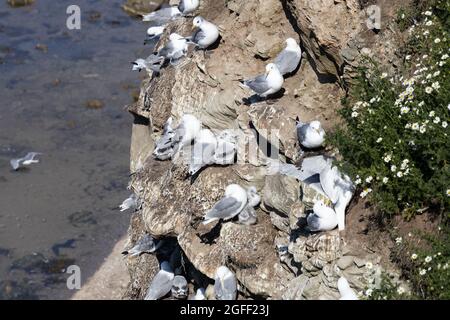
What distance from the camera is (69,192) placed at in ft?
62.0

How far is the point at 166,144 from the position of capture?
12172mm

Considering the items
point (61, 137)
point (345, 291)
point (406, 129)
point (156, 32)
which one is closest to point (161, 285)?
point (345, 291)

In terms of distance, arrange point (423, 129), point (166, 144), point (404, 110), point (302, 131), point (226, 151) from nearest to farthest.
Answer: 1. point (423, 129)
2. point (404, 110)
3. point (302, 131)
4. point (226, 151)
5. point (166, 144)

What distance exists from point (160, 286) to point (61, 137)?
10.4 metres

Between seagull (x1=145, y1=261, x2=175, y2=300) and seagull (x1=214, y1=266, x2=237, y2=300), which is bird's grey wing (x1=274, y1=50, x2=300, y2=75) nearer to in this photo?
seagull (x1=214, y1=266, x2=237, y2=300)

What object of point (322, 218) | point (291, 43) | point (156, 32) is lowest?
point (156, 32)

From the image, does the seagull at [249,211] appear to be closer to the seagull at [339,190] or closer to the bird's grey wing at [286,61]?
the bird's grey wing at [286,61]

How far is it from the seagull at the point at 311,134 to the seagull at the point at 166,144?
2.67 metres

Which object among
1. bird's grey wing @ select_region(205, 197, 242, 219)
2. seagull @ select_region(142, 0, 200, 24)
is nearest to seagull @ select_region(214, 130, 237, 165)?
bird's grey wing @ select_region(205, 197, 242, 219)

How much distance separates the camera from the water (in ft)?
55.9

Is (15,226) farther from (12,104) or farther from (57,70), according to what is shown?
(57,70)

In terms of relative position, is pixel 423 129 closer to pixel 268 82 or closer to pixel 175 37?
pixel 268 82
